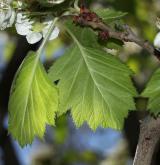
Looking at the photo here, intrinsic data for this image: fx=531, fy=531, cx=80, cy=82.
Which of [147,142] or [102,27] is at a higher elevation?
[102,27]

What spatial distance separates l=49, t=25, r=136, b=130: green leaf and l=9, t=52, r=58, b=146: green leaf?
4 centimetres

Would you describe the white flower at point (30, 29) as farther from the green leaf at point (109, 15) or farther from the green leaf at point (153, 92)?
the green leaf at point (153, 92)

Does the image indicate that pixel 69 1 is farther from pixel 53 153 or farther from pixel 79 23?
pixel 53 153

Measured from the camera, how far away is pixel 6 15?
4.11 ft

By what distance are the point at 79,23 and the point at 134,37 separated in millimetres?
144

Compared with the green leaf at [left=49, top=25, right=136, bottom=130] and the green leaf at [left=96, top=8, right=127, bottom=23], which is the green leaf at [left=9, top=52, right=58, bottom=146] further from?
the green leaf at [left=96, top=8, right=127, bottom=23]

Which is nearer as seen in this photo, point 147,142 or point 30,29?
point 147,142

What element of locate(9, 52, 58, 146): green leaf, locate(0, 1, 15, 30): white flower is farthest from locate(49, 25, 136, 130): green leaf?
locate(0, 1, 15, 30): white flower

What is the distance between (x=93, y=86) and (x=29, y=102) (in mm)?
171

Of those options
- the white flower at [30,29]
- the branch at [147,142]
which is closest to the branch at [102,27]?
the white flower at [30,29]

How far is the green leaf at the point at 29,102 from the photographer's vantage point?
4.40 ft

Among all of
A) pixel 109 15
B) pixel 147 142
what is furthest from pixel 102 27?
pixel 147 142

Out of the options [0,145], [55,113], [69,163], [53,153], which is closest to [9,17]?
[55,113]

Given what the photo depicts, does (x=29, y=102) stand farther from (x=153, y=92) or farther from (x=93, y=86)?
(x=153, y=92)
